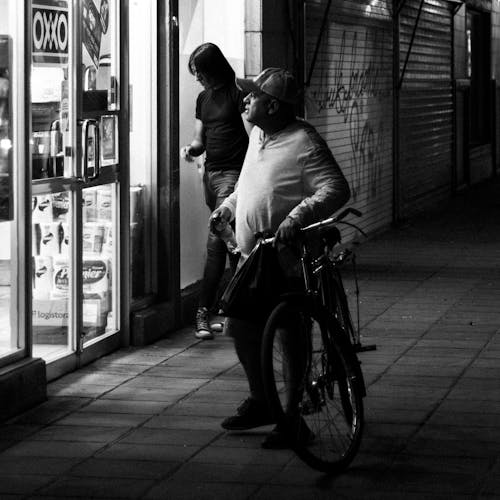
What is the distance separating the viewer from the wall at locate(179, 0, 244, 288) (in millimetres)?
10188

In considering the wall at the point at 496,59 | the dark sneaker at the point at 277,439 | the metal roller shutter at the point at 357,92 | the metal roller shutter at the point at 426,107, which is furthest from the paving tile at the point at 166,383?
the wall at the point at 496,59

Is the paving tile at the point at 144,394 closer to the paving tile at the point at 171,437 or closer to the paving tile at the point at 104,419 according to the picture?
the paving tile at the point at 104,419

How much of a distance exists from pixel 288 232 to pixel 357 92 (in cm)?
938

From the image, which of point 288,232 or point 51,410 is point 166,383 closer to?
point 51,410

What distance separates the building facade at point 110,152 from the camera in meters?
7.14

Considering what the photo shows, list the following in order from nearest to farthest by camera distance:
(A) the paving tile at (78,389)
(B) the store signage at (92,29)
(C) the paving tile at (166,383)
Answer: (A) the paving tile at (78,389) → (C) the paving tile at (166,383) → (B) the store signage at (92,29)

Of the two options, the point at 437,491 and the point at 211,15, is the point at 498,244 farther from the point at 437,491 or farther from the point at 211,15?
the point at 437,491

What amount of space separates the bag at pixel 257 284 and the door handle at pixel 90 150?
212 centimetres

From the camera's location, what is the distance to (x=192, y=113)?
1031cm

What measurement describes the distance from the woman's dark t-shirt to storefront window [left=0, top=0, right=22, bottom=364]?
8.14 ft

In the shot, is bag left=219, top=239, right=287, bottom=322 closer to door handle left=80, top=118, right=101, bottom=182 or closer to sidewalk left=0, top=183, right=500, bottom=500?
sidewalk left=0, top=183, right=500, bottom=500

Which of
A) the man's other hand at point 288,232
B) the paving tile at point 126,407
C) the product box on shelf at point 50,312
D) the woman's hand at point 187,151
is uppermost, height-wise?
the woman's hand at point 187,151

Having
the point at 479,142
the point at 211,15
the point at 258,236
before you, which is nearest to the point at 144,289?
the point at 211,15

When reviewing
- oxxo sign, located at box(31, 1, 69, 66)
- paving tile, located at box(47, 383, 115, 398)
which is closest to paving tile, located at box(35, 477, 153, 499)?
paving tile, located at box(47, 383, 115, 398)
